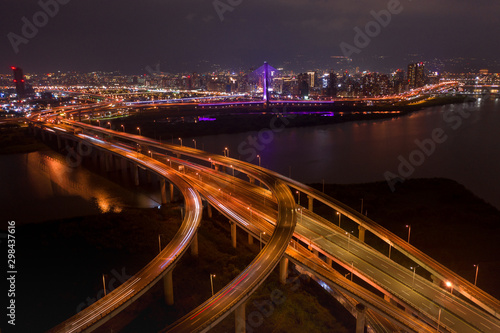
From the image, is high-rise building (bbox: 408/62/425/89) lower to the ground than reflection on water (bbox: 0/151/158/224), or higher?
higher

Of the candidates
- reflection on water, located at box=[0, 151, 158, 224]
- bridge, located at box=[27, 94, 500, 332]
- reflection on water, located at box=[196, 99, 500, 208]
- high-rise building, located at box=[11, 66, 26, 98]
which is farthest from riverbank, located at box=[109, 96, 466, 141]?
high-rise building, located at box=[11, 66, 26, 98]

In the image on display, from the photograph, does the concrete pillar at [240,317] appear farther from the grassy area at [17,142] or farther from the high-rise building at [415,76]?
the high-rise building at [415,76]

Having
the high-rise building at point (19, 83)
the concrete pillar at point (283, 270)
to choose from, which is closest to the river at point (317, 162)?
the concrete pillar at point (283, 270)

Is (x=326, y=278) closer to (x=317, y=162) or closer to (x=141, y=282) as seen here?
(x=141, y=282)

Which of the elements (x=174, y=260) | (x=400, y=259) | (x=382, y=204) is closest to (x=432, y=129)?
(x=382, y=204)

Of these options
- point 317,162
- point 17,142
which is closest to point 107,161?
point 17,142

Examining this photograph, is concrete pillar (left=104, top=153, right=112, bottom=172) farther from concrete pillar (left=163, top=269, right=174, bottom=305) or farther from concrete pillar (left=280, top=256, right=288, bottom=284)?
concrete pillar (left=280, top=256, right=288, bottom=284)
